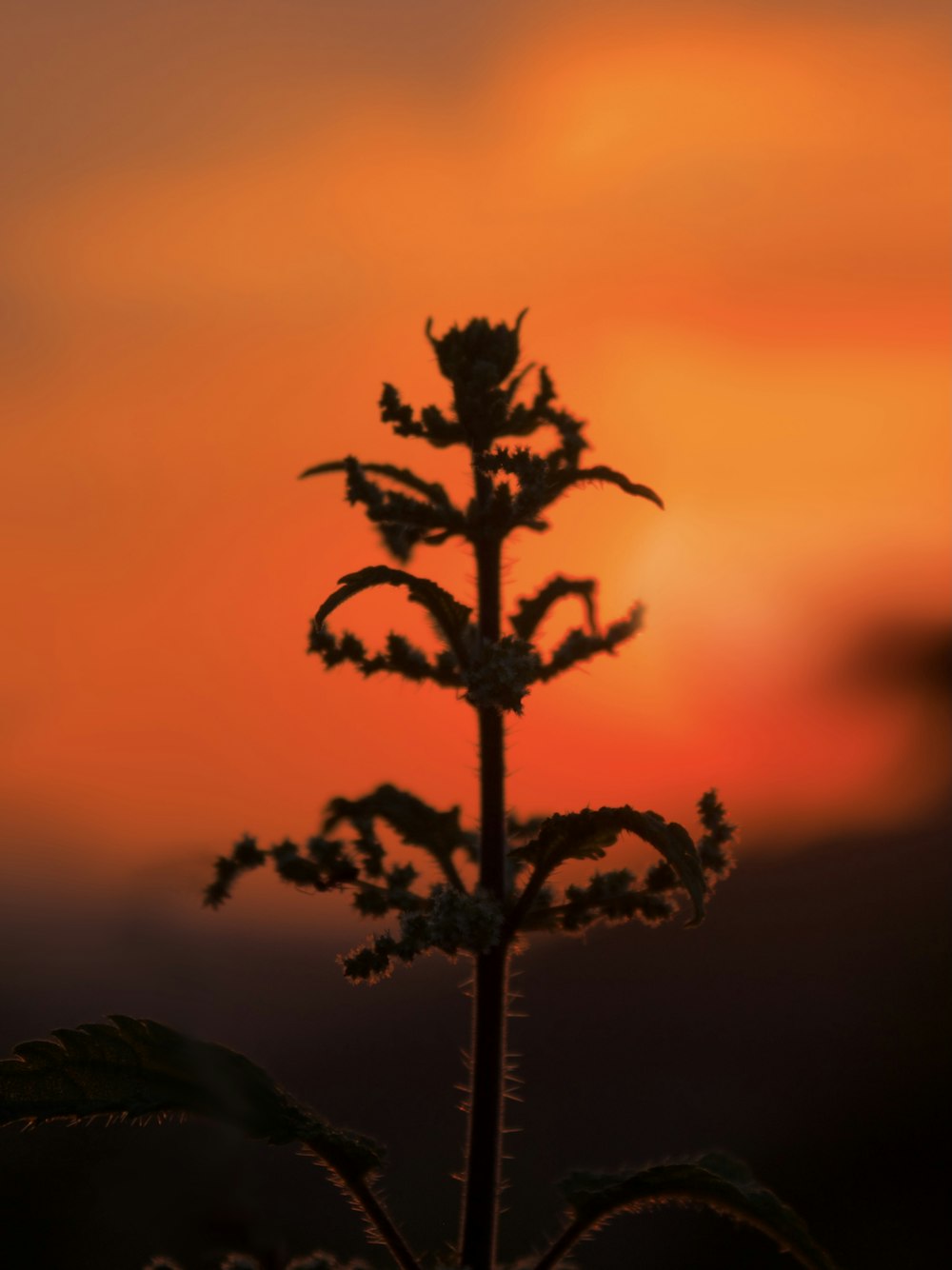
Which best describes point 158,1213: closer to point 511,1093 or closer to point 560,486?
point 511,1093

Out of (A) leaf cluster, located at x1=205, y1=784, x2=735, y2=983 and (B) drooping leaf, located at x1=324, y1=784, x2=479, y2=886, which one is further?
(B) drooping leaf, located at x1=324, y1=784, x2=479, y2=886

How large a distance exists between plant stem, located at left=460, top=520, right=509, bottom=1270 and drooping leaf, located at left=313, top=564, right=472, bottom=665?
0.41ft

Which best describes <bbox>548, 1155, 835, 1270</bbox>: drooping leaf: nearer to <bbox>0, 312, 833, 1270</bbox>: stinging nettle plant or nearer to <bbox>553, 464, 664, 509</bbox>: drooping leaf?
<bbox>0, 312, 833, 1270</bbox>: stinging nettle plant

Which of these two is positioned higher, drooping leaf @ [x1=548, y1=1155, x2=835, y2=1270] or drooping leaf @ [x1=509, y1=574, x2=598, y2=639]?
drooping leaf @ [x1=509, y1=574, x2=598, y2=639]

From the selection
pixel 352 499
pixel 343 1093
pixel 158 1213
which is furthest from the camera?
pixel 343 1093

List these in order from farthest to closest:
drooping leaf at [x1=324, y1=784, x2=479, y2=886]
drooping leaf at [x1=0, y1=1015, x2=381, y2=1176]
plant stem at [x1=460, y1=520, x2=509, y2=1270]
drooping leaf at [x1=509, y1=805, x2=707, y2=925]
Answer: drooping leaf at [x1=324, y1=784, x2=479, y2=886], plant stem at [x1=460, y1=520, x2=509, y2=1270], drooping leaf at [x1=0, y1=1015, x2=381, y2=1176], drooping leaf at [x1=509, y1=805, x2=707, y2=925]

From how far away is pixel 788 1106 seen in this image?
30.6 meters

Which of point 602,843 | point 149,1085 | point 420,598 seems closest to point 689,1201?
point 602,843

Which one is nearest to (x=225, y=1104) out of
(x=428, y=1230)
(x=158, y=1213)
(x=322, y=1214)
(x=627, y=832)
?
(x=158, y=1213)

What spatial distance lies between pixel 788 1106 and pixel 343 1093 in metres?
9.30

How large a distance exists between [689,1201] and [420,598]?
299cm

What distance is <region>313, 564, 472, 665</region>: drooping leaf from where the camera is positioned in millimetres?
5988

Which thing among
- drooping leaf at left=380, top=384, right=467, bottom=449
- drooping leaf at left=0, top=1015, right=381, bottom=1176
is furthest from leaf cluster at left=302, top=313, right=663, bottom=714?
drooping leaf at left=0, top=1015, right=381, bottom=1176

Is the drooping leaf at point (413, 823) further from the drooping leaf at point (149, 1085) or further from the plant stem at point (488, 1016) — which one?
the drooping leaf at point (149, 1085)
